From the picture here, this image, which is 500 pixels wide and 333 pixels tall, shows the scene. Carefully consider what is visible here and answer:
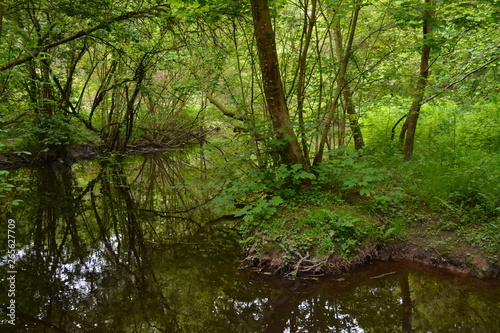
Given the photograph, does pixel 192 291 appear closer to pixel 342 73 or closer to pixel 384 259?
pixel 384 259

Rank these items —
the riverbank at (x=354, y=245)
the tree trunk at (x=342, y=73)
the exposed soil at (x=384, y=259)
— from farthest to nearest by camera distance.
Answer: the tree trunk at (x=342, y=73) < the riverbank at (x=354, y=245) < the exposed soil at (x=384, y=259)

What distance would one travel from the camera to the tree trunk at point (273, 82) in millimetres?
4477

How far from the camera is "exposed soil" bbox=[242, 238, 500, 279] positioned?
3570mm

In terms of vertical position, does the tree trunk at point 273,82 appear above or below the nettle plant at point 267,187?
above

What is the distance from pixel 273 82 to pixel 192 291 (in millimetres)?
3200

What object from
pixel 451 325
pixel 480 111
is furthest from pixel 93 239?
pixel 480 111

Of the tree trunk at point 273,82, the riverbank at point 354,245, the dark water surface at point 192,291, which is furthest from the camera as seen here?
the tree trunk at point 273,82

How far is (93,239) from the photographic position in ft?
16.7

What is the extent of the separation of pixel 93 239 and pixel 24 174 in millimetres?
6119

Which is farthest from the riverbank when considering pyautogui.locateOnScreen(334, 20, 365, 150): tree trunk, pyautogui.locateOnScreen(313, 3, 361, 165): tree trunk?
pyautogui.locateOnScreen(334, 20, 365, 150): tree trunk

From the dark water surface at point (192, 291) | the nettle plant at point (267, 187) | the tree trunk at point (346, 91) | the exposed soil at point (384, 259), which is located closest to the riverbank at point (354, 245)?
the exposed soil at point (384, 259)

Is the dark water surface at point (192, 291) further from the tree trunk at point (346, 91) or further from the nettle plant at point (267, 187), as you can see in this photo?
the tree trunk at point (346, 91)

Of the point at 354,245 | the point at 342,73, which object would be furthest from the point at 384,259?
the point at 342,73

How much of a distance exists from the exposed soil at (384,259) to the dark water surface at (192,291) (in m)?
0.13
